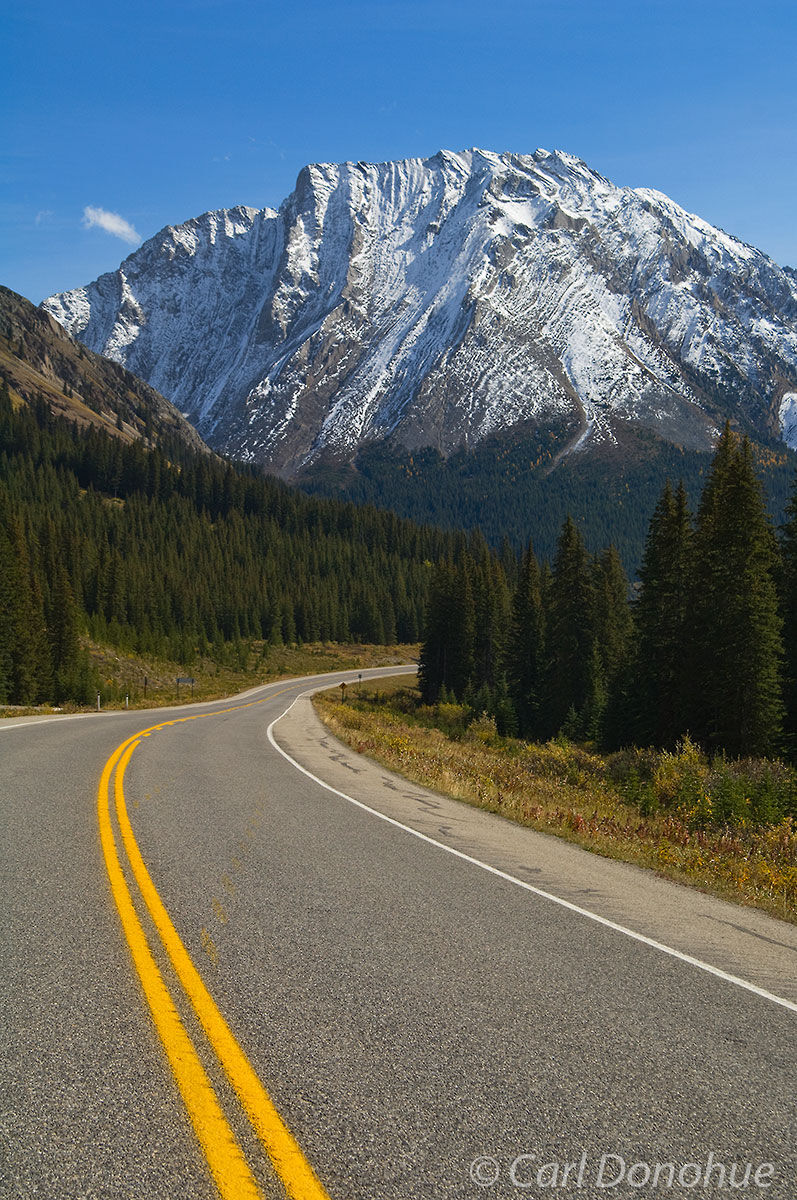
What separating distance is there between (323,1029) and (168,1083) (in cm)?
92

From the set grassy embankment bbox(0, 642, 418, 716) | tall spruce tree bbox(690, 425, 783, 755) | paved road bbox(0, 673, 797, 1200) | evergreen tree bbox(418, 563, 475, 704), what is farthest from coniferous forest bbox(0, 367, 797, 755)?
paved road bbox(0, 673, 797, 1200)

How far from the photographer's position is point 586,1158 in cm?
303

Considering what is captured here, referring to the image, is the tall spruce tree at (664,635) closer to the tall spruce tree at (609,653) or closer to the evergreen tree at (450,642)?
the tall spruce tree at (609,653)

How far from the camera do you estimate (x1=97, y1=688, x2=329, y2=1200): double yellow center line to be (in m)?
2.77

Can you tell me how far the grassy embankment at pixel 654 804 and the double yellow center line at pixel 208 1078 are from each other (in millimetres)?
6048

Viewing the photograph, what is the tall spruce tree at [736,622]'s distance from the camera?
83.8ft

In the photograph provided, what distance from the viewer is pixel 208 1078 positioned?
3.39 metres

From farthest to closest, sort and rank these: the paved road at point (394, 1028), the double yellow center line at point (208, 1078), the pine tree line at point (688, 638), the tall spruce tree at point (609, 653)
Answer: the tall spruce tree at point (609, 653) → the pine tree line at point (688, 638) → the paved road at point (394, 1028) → the double yellow center line at point (208, 1078)

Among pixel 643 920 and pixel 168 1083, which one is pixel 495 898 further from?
pixel 168 1083

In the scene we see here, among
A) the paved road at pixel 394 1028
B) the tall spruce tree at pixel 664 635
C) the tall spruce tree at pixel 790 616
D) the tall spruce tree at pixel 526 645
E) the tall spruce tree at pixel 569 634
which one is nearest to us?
the paved road at pixel 394 1028

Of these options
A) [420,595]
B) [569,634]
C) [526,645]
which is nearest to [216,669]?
[526,645]

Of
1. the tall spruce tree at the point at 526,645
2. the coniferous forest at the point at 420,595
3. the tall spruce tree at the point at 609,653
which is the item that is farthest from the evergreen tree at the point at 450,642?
the tall spruce tree at the point at 609,653

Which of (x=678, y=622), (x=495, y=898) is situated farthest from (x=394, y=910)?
(x=678, y=622)

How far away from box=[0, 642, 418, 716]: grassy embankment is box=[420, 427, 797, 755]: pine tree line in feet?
85.8
